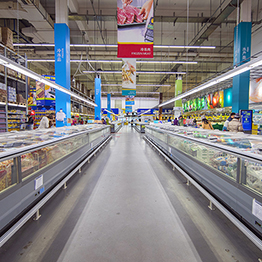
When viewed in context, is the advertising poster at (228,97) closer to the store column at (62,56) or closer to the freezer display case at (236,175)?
the freezer display case at (236,175)

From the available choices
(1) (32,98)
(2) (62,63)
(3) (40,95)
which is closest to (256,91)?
(2) (62,63)

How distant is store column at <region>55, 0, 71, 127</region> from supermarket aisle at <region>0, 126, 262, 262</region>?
5920 millimetres

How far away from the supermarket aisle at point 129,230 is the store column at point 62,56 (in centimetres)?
592

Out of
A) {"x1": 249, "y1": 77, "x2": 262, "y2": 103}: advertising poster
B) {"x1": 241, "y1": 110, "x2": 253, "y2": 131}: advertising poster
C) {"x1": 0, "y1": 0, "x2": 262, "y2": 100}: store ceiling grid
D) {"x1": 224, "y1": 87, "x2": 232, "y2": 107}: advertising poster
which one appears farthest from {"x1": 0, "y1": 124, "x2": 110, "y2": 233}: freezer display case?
{"x1": 224, "y1": 87, "x2": 232, "y2": 107}: advertising poster

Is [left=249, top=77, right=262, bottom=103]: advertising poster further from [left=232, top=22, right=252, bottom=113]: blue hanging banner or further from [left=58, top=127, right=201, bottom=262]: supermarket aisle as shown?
[left=58, top=127, right=201, bottom=262]: supermarket aisle

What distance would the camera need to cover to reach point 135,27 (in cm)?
481

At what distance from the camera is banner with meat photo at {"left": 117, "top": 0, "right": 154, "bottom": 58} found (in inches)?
188

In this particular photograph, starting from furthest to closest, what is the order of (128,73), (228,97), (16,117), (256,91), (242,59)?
(228,97) → (128,73) → (256,91) → (16,117) → (242,59)

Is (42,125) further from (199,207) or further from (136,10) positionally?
(199,207)

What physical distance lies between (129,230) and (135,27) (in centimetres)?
519

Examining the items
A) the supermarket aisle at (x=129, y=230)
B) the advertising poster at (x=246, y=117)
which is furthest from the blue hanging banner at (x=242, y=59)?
the supermarket aisle at (x=129, y=230)

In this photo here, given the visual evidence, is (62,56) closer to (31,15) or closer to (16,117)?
(31,15)

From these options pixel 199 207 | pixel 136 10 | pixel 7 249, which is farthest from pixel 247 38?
pixel 7 249

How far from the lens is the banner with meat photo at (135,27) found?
4781 mm
